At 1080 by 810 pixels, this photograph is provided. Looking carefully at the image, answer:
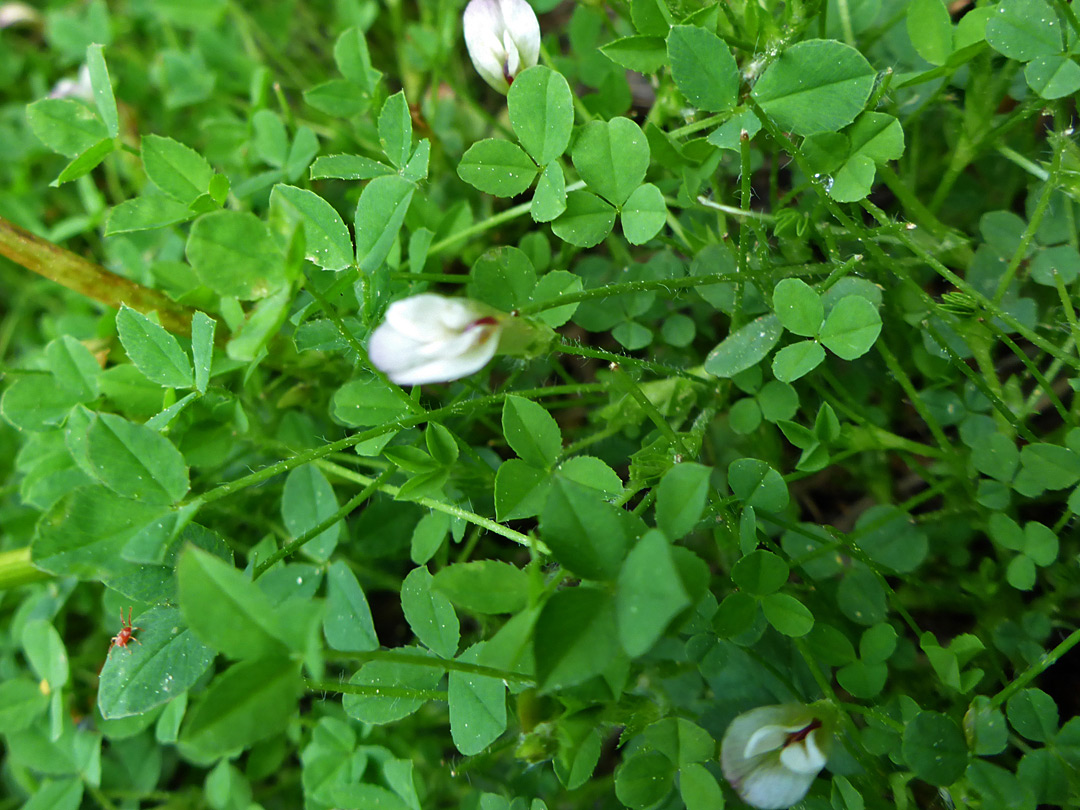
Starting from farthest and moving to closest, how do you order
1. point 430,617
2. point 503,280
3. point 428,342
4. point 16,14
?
point 16,14 < point 503,280 < point 430,617 < point 428,342

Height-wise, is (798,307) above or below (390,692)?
above

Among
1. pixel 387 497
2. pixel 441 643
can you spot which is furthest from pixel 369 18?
pixel 441 643

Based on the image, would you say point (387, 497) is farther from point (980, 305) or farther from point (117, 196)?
point (117, 196)

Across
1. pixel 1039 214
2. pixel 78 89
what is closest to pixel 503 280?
pixel 1039 214

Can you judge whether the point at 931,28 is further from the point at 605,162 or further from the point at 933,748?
the point at 933,748

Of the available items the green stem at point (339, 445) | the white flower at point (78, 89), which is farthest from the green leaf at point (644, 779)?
the white flower at point (78, 89)

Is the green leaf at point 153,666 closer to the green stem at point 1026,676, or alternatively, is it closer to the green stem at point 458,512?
the green stem at point 458,512
